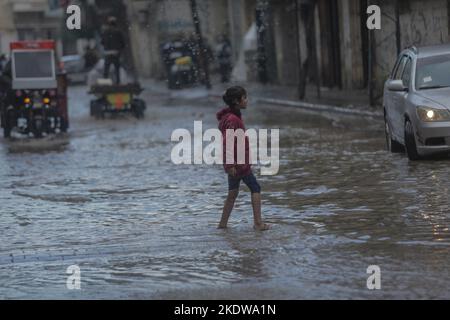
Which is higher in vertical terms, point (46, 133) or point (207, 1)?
point (207, 1)

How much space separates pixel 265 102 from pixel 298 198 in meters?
22.0

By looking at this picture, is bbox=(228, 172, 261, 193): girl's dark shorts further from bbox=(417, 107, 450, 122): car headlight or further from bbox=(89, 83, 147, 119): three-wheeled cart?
bbox=(89, 83, 147, 119): three-wheeled cart

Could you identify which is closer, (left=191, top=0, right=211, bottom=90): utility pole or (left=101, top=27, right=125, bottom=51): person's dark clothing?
(left=101, top=27, right=125, bottom=51): person's dark clothing

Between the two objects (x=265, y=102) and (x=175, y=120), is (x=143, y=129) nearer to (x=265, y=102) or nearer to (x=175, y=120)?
(x=175, y=120)

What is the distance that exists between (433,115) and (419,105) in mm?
240

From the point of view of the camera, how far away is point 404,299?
25.9 feet

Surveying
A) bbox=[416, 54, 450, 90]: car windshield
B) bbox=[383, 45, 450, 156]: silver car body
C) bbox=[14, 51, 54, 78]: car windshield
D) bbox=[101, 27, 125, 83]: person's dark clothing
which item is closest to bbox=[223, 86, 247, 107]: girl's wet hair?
bbox=[383, 45, 450, 156]: silver car body

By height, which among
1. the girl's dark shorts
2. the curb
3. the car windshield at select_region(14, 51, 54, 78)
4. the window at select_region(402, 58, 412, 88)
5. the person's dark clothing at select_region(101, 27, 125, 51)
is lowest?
the curb

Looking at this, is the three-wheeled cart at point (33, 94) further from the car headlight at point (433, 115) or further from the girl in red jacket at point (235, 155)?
the girl in red jacket at point (235, 155)

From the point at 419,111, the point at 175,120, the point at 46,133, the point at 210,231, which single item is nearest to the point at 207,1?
the point at 175,120

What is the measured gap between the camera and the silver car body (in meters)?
15.3

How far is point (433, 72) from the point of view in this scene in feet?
53.6

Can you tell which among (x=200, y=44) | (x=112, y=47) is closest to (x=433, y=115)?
(x=112, y=47)

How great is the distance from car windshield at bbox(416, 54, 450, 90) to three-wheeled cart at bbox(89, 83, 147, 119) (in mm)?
14267
